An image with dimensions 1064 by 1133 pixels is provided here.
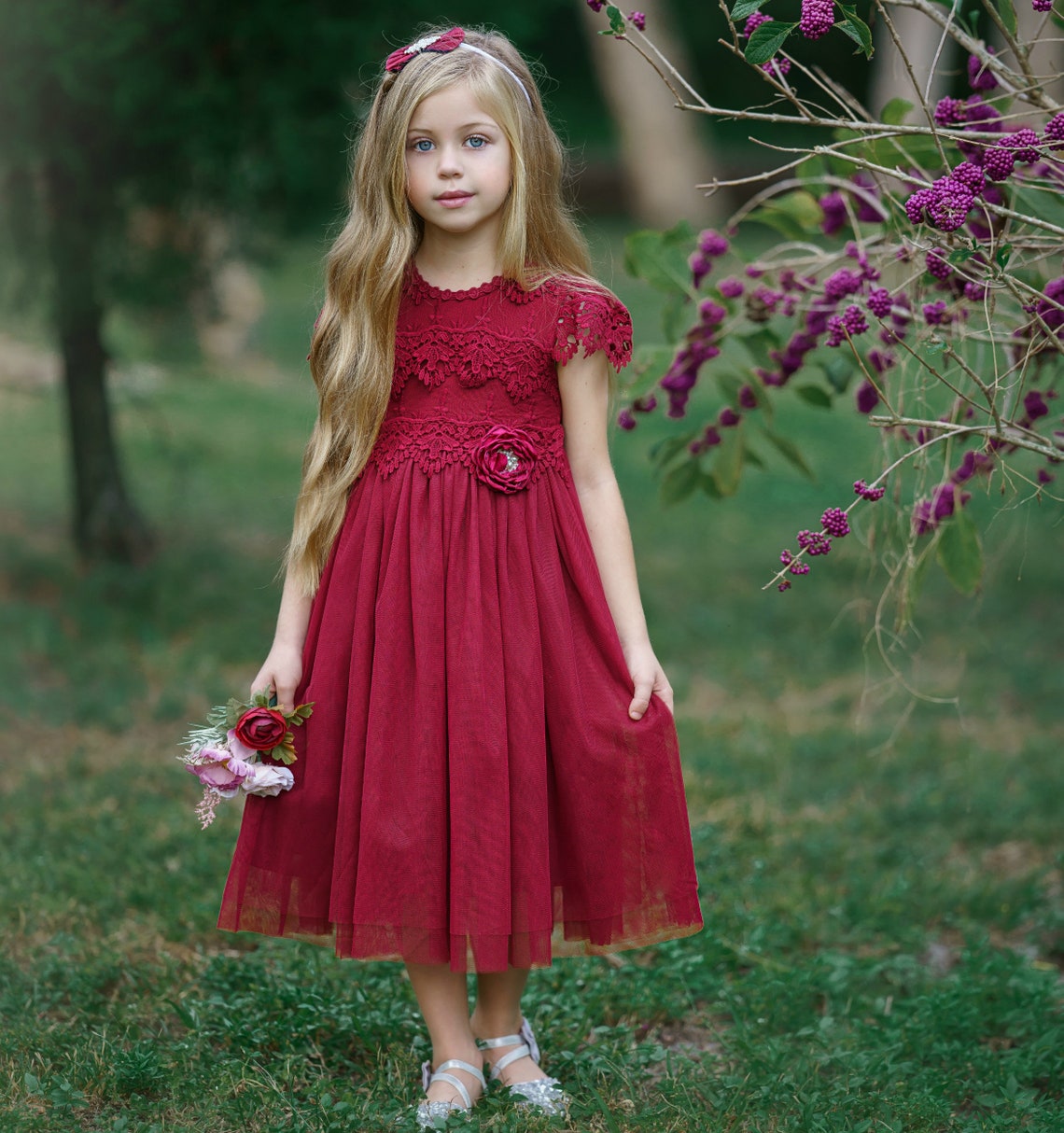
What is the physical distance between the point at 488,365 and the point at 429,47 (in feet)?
1.78

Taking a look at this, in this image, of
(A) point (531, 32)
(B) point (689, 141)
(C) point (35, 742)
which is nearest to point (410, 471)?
(C) point (35, 742)

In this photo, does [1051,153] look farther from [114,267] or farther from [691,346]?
[114,267]

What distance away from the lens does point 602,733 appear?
2.20 metres

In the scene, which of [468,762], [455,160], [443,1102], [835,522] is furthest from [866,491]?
[443,1102]

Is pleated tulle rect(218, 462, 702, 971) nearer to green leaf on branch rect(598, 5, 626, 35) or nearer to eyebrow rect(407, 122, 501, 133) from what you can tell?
eyebrow rect(407, 122, 501, 133)

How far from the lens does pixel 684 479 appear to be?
10.1 feet

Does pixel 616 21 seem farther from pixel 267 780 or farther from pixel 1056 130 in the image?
pixel 267 780

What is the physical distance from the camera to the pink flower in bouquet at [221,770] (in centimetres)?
218

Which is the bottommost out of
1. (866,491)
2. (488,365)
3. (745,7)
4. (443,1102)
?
(443,1102)

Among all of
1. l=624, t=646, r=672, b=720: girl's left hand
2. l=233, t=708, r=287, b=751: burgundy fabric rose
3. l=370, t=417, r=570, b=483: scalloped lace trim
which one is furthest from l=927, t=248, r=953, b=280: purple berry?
l=233, t=708, r=287, b=751: burgundy fabric rose

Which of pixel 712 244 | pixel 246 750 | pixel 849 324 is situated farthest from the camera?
pixel 712 244

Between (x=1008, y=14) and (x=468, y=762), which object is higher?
(x=1008, y=14)

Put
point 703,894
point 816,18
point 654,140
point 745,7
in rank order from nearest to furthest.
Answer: point 816,18 < point 745,7 < point 703,894 < point 654,140

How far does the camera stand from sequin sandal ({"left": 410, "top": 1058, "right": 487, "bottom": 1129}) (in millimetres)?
2199
